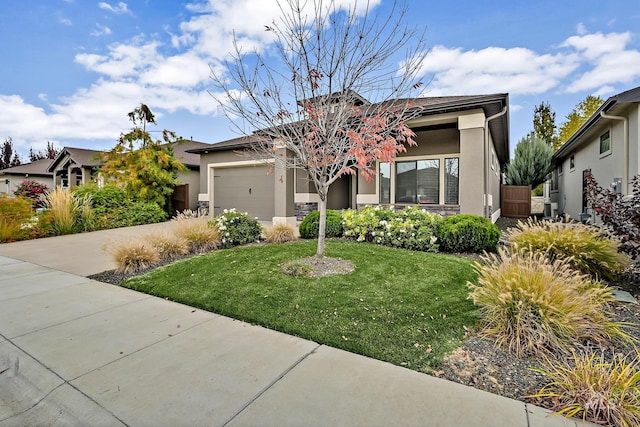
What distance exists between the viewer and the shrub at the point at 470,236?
6.55 metres

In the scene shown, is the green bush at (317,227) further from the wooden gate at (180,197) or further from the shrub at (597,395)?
the wooden gate at (180,197)

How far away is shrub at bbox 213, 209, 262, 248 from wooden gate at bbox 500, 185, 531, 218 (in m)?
14.8

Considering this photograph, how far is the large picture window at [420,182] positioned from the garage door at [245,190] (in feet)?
14.8

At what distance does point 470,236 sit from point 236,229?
5.54 meters

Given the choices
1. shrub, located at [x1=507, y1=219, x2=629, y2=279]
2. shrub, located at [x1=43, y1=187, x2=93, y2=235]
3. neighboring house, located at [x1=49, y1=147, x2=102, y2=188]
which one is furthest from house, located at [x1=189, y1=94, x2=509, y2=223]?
neighboring house, located at [x1=49, y1=147, x2=102, y2=188]

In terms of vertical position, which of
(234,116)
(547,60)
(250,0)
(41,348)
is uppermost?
(547,60)

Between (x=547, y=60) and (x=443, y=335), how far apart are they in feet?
53.6

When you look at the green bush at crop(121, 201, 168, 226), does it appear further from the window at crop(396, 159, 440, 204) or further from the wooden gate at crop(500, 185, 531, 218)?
the wooden gate at crop(500, 185, 531, 218)

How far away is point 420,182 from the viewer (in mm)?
10805

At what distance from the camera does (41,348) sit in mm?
2959

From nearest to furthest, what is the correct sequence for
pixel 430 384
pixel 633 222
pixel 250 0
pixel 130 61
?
pixel 430 384, pixel 633 222, pixel 250 0, pixel 130 61

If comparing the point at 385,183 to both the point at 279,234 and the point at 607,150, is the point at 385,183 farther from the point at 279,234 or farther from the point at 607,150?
the point at 607,150

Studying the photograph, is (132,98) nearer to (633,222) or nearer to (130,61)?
(130,61)

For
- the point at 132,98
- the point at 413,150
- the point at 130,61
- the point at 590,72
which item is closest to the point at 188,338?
the point at 413,150
